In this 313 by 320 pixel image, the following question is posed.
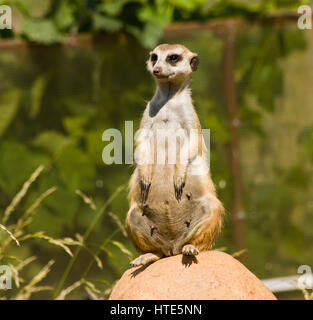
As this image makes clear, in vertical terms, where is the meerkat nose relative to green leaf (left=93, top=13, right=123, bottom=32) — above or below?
below

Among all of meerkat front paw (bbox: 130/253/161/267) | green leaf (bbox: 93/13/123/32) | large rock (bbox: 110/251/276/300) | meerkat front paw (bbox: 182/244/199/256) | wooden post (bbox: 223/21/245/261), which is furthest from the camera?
wooden post (bbox: 223/21/245/261)

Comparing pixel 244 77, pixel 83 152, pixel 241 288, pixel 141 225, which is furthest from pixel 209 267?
Result: pixel 244 77

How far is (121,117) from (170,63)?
8.89ft

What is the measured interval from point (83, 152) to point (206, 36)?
1.93 metres

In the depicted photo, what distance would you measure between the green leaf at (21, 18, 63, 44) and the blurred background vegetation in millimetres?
15

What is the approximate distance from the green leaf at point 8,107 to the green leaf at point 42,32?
61cm

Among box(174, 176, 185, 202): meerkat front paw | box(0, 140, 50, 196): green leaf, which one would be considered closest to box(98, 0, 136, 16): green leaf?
box(0, 140, 50, 196): green leaf

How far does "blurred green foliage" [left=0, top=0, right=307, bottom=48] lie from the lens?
7105mm

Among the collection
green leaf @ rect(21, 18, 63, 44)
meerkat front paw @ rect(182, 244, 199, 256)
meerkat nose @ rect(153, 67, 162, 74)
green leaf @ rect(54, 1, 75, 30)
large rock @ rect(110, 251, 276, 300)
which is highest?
green leaf @ rect(54, 1, 75, 30)

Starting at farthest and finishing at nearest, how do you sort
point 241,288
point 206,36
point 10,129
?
1. point 206,36
2. point 10,129
3. point 241,288

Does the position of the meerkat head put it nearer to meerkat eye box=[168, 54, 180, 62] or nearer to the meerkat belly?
meerkat eye box=[168, 54, 180, 62]

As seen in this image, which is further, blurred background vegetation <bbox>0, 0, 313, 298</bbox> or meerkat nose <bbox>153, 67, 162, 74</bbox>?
blurred background vegetation <bbox>0, 0, 313, 298</bbox>

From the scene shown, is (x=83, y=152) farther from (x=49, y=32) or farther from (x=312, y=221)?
(x=312, y=221)

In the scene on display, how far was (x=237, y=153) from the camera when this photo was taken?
24.6 ft
